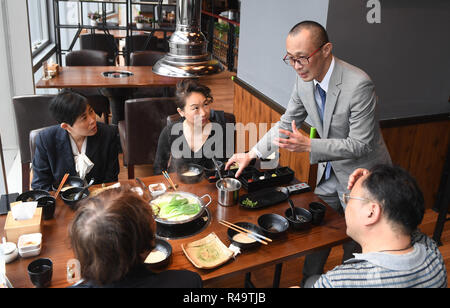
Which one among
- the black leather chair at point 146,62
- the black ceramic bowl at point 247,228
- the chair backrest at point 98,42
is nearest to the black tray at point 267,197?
→ the black ceramic bowl at point 247,228

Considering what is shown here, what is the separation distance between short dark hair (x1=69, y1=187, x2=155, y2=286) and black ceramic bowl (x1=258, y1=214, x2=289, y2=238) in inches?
30.1

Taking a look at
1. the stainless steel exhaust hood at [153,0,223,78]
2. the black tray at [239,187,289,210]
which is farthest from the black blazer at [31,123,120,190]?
the black tray at [239,187,289,210]

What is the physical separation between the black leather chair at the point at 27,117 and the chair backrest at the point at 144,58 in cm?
221

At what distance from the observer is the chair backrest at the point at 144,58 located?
5.06 meters

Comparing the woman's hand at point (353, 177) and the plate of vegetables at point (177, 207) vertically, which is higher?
the woman's hand at point (353, 177)

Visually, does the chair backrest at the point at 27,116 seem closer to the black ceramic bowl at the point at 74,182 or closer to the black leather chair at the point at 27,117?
the black leather chair at the point at 27,117

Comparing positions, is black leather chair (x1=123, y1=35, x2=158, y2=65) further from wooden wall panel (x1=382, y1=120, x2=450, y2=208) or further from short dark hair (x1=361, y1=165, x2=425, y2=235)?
short dark hair (x1=361, y1=165, x2=425, y2=235)

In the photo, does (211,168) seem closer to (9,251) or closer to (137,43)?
(9,251)

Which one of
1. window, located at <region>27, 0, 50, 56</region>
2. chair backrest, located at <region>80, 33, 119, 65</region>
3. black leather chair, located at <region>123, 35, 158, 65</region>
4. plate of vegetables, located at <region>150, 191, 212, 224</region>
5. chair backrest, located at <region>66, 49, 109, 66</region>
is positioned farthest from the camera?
window, located at <region>27, 0, 50, 56</region>

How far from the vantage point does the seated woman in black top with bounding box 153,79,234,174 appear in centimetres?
253

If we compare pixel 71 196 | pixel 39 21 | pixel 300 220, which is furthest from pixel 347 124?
pixel 39 21

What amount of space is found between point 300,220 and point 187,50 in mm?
935

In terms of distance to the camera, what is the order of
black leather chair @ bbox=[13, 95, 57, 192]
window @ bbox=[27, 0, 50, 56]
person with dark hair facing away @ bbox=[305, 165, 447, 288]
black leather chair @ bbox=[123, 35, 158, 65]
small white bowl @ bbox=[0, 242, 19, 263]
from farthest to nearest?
window @ bbox=[27, 0, 50, 56]
black leather chair @ bbox=[123, 35, 158, 65]
black leather chair @ bbox=[13, 95, 57, 192]
small white bowl @ bbox=[0, 242, 19, 263]
person with dark hair facing away @ bbox=[305, 165, 447, 288]
